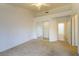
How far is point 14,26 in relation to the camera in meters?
4.14

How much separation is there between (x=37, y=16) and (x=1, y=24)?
4.56 ft

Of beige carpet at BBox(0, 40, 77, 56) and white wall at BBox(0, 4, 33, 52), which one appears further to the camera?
white wall at BBox(0, 4, 33, 52)

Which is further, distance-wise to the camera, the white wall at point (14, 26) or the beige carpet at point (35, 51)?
the white wall at point (14, 26)

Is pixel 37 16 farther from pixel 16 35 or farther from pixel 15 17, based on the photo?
pixel 16 35

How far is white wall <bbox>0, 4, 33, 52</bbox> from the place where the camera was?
3570 millimetres

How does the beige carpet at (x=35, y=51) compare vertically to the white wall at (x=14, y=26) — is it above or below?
below

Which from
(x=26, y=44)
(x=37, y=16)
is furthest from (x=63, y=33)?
(x=26, y=44)

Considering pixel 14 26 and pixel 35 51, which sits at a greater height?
pixel 14 26

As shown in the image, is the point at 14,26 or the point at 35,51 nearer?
the point at 35,51

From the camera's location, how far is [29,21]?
13.1 ft

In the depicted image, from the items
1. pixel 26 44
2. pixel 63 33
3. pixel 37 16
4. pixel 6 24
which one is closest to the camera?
pixel 26 44

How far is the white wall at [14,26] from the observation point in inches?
141

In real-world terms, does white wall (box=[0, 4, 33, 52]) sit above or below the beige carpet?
above

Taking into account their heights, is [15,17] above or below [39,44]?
above
